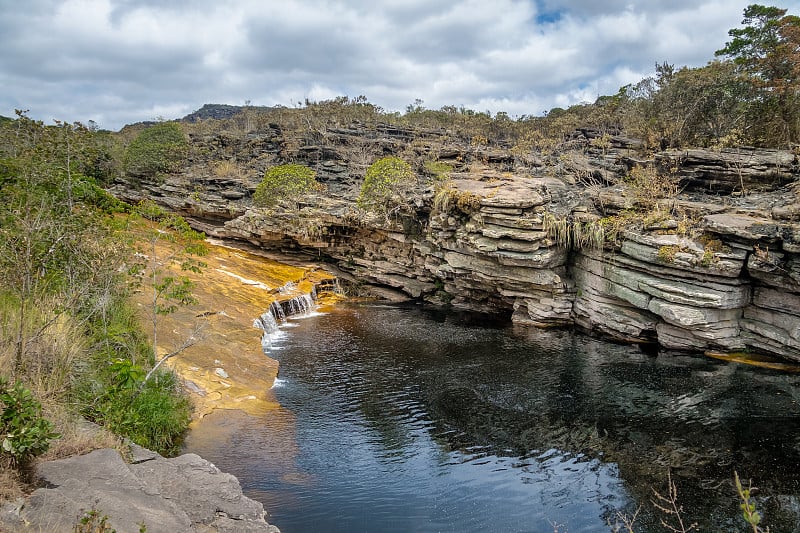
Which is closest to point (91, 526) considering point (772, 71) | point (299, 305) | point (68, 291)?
point (68, 291)

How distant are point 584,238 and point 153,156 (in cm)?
3106

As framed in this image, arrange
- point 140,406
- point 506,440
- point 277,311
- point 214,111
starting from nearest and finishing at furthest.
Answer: point 140,406
point 506,440
point 277,311
point 214,111

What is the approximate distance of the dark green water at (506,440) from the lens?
8812 mm

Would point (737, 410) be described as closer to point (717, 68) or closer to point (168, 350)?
point (168, 350)

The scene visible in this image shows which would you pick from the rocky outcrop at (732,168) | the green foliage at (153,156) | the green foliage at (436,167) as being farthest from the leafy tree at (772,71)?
the green foliage at (153,156)

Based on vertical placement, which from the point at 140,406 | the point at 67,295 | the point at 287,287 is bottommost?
the point at 287,287

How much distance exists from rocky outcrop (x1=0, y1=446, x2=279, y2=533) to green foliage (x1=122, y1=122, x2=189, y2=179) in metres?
33.3

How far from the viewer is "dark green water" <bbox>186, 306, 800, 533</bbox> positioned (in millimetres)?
8812

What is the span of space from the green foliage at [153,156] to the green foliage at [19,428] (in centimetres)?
3422

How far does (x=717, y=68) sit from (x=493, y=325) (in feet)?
58.7

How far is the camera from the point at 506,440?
38.0ft

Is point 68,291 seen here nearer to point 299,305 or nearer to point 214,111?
point 299,305

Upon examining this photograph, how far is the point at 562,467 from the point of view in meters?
10.4

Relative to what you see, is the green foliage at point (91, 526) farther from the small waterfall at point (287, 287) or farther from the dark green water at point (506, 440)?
the small waterfall at point (287, 287)
